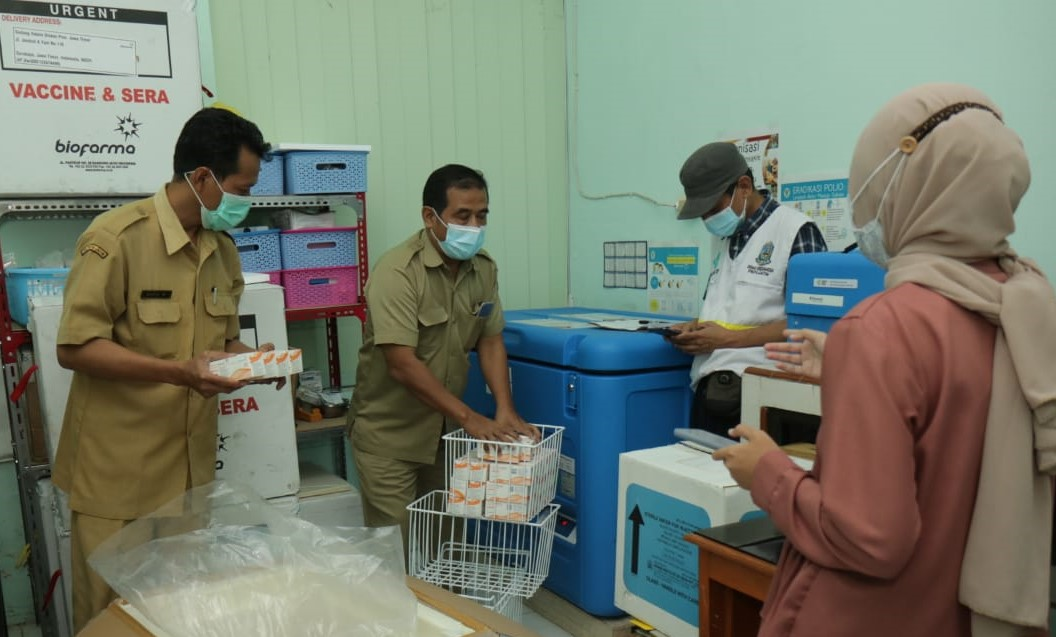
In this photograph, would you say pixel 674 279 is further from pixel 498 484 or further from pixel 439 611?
pixel 439 611

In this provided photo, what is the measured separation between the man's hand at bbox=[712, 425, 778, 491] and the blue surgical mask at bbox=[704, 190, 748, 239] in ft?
4.35

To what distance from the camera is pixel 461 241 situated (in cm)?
244

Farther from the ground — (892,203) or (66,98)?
(66,98)

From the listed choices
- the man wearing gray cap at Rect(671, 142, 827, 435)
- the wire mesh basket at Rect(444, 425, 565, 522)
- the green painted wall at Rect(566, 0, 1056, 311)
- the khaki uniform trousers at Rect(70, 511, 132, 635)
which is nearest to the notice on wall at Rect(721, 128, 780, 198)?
the green painted wall at Rect(566, 0, 1056, 311)

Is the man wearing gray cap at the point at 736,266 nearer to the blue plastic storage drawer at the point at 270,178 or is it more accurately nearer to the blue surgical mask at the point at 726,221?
the blue surgical mask at the point at 726,221

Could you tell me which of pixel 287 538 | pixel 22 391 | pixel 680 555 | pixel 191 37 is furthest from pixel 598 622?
pixel 191 37

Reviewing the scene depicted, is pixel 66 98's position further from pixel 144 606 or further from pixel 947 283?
pixel 947 283

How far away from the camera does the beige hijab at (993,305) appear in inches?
37.5

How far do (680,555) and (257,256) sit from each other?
1.83m

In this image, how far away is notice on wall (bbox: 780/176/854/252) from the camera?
249cm

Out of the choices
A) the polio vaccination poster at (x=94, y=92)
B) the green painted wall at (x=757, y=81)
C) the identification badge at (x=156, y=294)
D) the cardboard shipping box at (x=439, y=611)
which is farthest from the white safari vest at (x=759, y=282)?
the polio vaccination poster at (x=94, y=92)

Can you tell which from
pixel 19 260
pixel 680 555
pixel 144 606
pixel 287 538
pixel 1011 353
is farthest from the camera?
pixel 19 260

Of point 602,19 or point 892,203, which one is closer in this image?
point 892,203

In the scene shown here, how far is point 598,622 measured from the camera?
2.59 m
